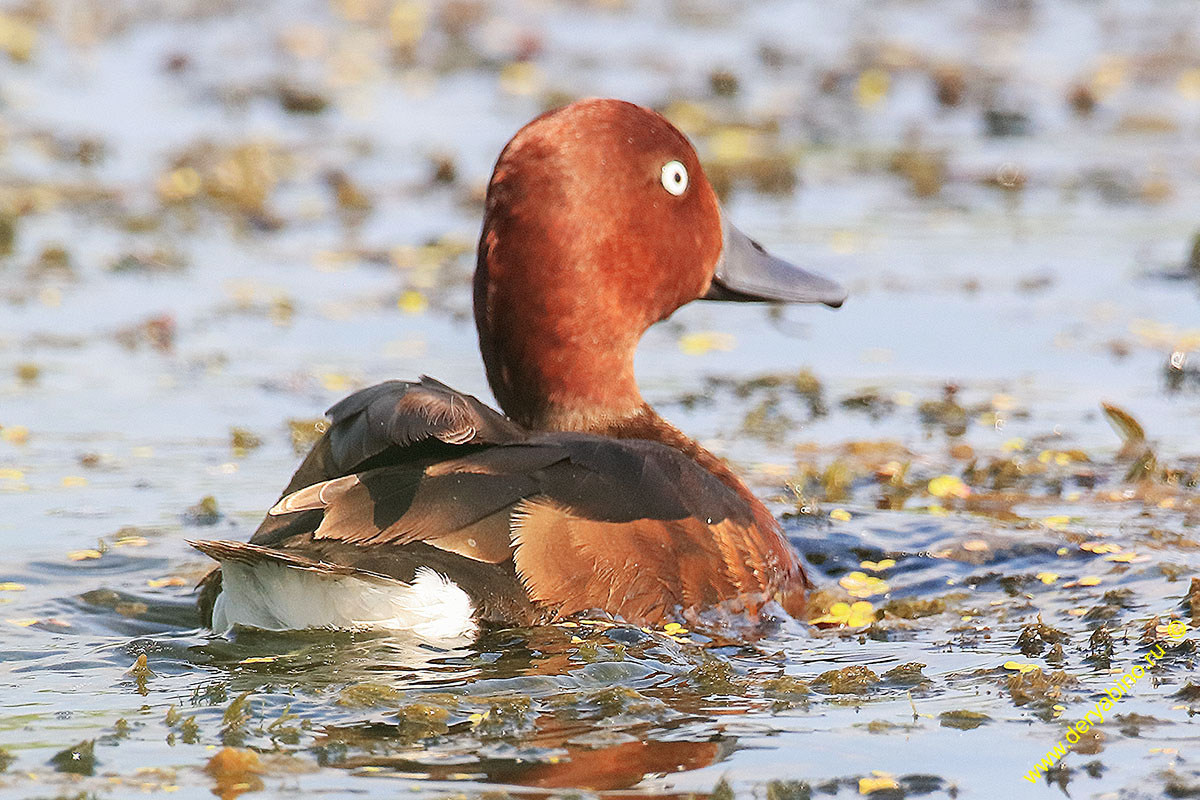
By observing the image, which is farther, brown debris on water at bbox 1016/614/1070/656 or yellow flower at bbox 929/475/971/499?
yellow flower at bbox 929/475/971/499

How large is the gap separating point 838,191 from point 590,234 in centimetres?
568

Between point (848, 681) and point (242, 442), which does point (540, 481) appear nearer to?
point (848, 681)

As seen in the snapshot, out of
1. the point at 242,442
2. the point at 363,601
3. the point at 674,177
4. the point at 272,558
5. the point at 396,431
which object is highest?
the point at 674,177

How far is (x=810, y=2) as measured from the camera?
18.0m

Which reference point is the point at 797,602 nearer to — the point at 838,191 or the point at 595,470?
the point at 595,470

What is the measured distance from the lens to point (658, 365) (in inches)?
335

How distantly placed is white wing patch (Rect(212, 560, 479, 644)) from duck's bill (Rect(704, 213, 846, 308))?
2.14 m

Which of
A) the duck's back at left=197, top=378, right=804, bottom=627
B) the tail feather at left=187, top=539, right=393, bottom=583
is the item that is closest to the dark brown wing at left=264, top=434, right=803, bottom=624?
the duck's back at left=197, top=378, right=804, bottom=627

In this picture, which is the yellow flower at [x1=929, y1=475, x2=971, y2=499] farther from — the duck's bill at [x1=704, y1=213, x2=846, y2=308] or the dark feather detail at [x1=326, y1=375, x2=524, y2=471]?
the dark feather detail at [x1=326, y1=375, x2=524, y2=471]

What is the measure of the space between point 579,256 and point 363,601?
1.48 meters

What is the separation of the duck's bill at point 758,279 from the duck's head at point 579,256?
36 centimetres

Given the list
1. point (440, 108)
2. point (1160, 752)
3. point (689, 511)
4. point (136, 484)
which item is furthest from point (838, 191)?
point (1160, 752)

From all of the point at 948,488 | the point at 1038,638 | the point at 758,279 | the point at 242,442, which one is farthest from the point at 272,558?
Result: the point at 948,488

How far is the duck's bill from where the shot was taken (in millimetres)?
6676
